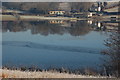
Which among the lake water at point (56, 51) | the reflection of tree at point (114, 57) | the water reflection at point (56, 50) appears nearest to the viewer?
the reflection of tree at point (114, 57)

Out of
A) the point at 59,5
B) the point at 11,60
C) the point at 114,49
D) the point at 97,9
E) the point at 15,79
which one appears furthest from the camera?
the point at 59,5

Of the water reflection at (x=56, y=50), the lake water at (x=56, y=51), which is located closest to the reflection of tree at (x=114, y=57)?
the lake water at (x=56, y=51)

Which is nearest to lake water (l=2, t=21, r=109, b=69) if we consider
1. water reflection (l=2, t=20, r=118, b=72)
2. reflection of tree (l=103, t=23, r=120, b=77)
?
water reflection (l=2, t=20, r=118, b=72)

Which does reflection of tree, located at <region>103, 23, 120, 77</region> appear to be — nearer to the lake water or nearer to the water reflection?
the lake water

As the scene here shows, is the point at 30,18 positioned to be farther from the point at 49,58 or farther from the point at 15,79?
the point at 15,79

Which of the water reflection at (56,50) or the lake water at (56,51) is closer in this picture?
the lake water at (56,51)

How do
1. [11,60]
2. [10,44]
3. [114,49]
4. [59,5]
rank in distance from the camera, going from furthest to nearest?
[59,5] < [10,44] < [11,60] < [114,49]

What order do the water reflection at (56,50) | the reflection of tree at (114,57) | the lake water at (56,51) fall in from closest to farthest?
the reflection of tree at (114,57)
the lake water at (56,51)
the water reflection at (56,50)

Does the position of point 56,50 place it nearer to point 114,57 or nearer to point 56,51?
point 56,51

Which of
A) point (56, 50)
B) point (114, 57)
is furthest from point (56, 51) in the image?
point (114, 57)

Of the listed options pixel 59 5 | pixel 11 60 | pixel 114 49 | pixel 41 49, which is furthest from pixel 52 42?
pixel 59 5

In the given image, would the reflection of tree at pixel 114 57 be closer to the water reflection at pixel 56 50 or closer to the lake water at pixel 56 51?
the lake water at pixel 56 51

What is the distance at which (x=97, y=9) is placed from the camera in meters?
17.4

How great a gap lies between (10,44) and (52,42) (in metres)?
1.80
